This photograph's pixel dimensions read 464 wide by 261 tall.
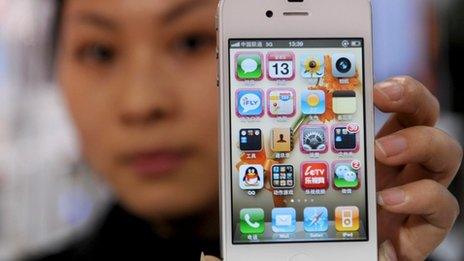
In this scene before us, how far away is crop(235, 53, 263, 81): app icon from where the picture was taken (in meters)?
0.55

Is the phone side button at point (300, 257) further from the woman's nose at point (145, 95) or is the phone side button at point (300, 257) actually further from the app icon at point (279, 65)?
the woman's nose at point (145, 95)

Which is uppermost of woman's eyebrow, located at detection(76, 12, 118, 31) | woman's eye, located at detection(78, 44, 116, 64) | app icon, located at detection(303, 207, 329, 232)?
woman's eyebrow, located at detection(76, 12, 118, 31)

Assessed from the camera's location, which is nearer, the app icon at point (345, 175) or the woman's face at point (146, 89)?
the app icon at point (345, 175)

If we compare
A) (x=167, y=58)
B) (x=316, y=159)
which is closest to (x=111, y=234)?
(x=167, y=58)

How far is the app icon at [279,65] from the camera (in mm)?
550

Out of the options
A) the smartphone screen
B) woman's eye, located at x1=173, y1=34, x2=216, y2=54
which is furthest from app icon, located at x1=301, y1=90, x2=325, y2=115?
woman's eye, located at x1=173, y1=34, x2=216, y2=54

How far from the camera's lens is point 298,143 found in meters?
0.55

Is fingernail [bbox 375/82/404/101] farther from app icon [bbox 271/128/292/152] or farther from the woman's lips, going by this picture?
the woman's lips

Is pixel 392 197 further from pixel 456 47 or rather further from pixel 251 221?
pixel 456 47

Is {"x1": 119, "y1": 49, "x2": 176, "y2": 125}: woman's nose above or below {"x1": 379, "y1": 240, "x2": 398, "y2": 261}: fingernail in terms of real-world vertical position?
above

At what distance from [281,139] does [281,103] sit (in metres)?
0.03

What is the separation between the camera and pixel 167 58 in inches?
29.0

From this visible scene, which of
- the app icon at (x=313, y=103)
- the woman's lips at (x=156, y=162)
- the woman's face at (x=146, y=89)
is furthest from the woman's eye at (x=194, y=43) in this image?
the app icon at (x=313, y=103)

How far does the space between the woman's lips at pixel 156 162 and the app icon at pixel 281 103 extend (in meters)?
0.22
